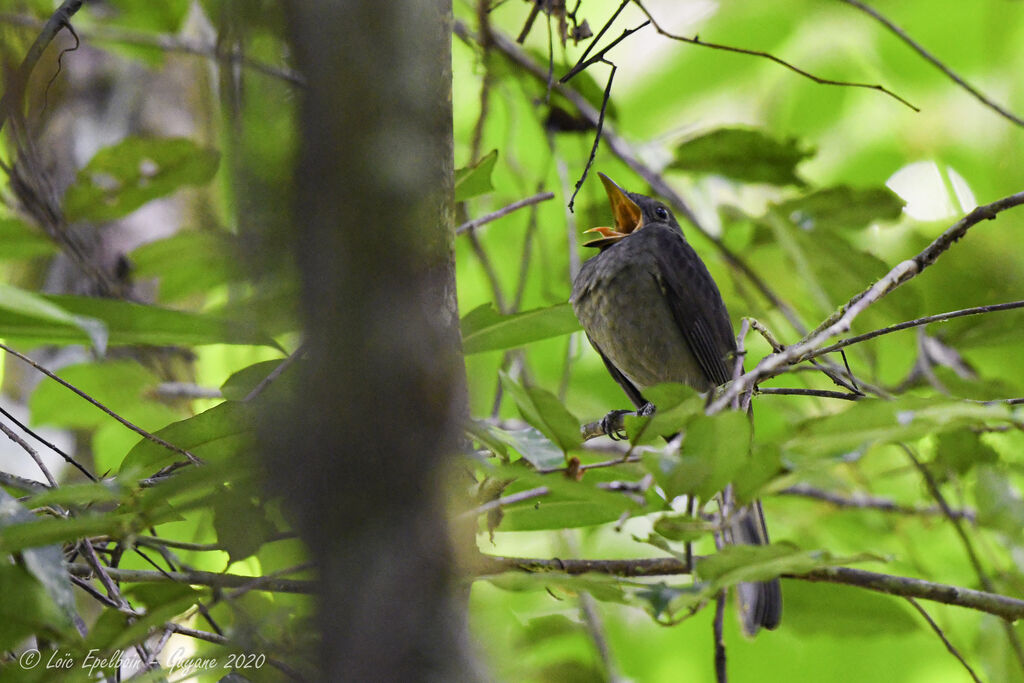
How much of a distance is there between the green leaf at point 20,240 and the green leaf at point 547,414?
4.23 feet

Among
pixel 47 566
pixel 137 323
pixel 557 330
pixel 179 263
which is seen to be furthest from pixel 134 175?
pixel 47 566

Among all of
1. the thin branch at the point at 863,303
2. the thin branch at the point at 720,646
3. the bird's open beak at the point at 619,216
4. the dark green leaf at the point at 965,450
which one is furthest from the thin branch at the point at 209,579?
the bird's open beak at the point at 619,216

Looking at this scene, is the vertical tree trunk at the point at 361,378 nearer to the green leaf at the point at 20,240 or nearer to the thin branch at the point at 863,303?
the thin branch at the point at 863,303

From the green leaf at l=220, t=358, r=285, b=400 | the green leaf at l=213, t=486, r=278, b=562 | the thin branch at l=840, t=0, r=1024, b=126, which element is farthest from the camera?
the thin branch at l=840, t=0, r=1024, b=126

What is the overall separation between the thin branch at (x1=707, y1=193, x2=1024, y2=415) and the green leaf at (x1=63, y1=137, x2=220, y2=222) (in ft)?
4.74

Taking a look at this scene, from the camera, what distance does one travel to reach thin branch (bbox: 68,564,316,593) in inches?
26.4

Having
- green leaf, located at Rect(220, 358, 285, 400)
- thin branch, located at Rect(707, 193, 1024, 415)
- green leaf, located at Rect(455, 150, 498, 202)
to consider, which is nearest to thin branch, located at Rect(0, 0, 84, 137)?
green leaf, located at Rect(220, 358, 285, 400)

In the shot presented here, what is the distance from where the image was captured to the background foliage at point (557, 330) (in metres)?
0.94

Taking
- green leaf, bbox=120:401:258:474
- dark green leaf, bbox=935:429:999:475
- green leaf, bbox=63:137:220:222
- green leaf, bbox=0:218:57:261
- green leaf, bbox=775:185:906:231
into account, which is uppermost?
green leaf, bbox=63:137:220:222

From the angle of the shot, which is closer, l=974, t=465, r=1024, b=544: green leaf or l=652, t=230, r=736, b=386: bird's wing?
l=974, t=465, r=1024, b=544: green leaf

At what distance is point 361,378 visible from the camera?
54cm

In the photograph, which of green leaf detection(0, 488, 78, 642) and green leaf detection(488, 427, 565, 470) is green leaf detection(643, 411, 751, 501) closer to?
green leaf detection(488, 427, 565, 470)

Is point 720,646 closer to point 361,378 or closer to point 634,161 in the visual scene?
point 361,378

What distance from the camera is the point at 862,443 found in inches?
37.1
